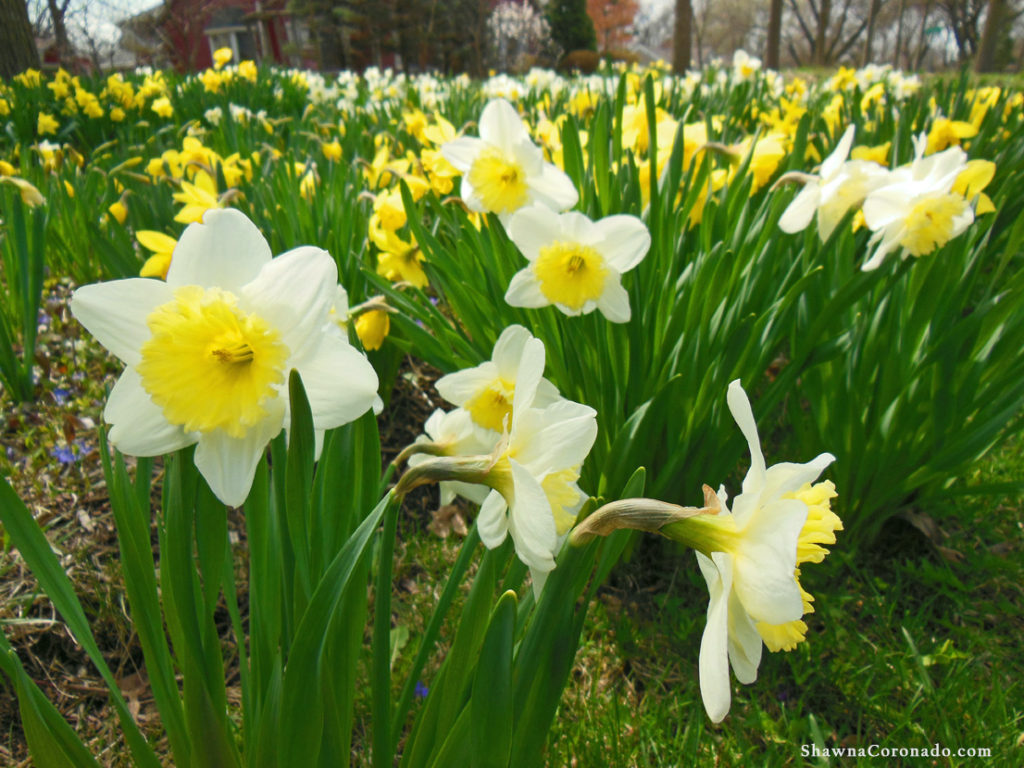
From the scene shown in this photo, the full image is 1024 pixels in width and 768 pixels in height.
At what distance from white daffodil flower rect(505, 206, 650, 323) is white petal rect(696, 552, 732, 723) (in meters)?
0.88

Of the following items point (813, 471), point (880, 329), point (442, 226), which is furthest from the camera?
point (442, 226)

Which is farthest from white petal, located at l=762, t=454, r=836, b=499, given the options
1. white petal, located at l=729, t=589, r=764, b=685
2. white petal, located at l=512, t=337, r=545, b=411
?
white petal, located at l=512, t=337, r=545, b=411

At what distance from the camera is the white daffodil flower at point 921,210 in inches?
56.4

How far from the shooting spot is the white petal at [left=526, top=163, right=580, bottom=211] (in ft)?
5.76

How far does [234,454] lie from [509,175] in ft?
4.09

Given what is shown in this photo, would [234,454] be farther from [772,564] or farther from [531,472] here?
[772,564]

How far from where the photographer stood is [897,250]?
60.9 inches

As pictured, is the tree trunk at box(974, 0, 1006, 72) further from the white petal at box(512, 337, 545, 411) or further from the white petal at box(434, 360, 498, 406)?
the white petal at box(512, 337, 545, 411)

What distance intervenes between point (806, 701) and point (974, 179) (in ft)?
4.49

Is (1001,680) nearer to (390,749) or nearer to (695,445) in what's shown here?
(695,445)

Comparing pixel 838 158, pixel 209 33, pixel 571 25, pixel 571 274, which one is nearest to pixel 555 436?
pixel 571 274

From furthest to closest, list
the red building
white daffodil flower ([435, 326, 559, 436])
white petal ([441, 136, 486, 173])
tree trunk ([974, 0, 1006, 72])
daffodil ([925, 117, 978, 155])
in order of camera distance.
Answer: the red building → tree trunk ([974, 0, 1006, 72]) → daffodil ([925, 117, 978, 155]) → white petal ([441, 136, 486, 173]) → white daffodil flower ([435, 326, 559, 436])

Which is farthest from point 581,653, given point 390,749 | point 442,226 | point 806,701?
point 442,226

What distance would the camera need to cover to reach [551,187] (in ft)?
5.79
